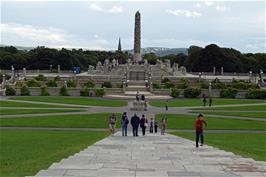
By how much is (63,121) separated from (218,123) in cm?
1142

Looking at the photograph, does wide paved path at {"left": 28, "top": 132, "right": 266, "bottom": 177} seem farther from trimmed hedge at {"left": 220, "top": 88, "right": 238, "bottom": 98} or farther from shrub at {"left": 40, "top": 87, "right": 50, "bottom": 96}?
trimmed hedge at {"left": 220, "top": 88, "right": 238, "bottom": 98}

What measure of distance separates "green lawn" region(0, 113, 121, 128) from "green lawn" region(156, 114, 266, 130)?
4.32 metres

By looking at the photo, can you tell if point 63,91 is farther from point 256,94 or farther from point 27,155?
point 27,155

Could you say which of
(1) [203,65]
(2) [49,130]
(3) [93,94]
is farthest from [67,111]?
(1) [203,65]

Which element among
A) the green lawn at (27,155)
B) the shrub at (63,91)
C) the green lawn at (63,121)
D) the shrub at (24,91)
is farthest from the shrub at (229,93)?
the green lawn at (27,155)

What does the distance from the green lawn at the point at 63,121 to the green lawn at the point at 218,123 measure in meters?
4.32

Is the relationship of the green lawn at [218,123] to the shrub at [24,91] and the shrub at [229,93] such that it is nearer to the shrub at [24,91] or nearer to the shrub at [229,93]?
the shrub at [229,93]

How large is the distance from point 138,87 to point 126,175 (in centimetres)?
6819

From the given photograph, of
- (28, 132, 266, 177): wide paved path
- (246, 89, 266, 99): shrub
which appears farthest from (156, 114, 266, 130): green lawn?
(246, 89, 266, 99): shrub

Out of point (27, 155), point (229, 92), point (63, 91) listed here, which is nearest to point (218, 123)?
point (27, 155)

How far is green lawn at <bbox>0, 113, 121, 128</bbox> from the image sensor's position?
33.8m

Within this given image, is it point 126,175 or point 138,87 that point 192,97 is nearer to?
point 138,87

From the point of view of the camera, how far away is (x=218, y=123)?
36.6 metres

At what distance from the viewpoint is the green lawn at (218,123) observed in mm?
34312
